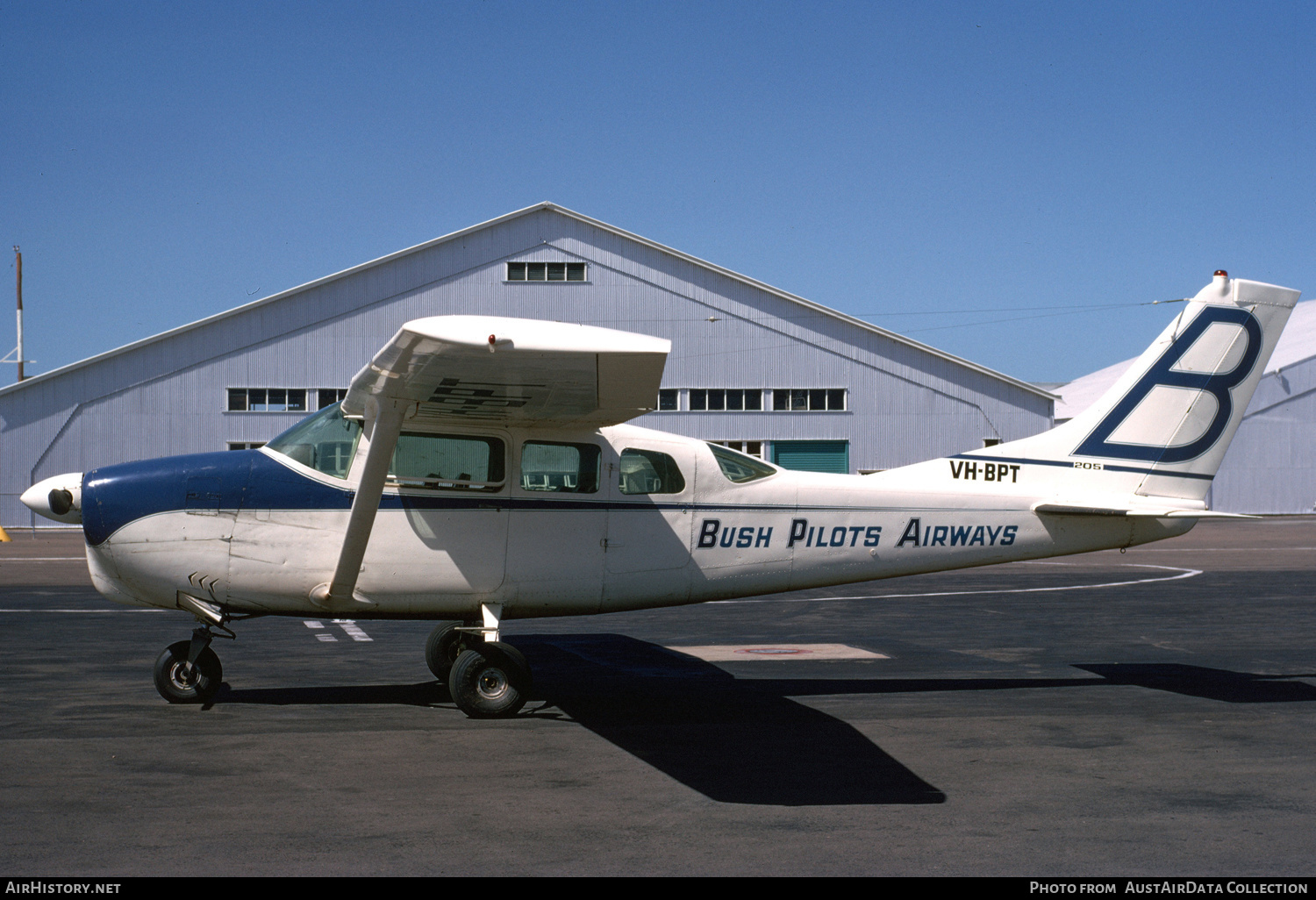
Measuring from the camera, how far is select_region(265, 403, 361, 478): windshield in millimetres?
8984

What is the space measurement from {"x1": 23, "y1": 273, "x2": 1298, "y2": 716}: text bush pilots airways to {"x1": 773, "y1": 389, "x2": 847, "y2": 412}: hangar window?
31974 mm

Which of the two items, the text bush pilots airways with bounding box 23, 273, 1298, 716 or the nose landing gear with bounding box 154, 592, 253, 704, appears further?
the nose landing gear with bounding box 154, 592, 253, 704

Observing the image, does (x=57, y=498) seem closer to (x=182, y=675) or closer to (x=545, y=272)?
(x=182, y=675)

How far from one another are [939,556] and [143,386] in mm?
36071

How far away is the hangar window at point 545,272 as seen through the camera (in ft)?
134

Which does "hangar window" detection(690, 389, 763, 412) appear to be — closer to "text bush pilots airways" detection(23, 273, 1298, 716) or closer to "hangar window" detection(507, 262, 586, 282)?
"hangar window" detection(507, 262, 586, 282)

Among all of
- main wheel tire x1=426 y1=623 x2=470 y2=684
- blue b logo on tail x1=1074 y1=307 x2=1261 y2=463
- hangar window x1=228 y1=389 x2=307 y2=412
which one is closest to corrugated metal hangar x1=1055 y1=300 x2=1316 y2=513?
hangar window x1=228 y1=389 x2=307 y2=412

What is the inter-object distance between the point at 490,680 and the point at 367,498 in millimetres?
1737

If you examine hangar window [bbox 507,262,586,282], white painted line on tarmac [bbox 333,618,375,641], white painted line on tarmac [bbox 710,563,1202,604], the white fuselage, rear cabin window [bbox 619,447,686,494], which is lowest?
white painted line on tarmac [bbox 710,563,1202,604]

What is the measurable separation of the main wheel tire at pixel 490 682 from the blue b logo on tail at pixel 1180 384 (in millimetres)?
5450

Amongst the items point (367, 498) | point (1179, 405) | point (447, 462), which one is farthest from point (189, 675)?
point (1179, 405)

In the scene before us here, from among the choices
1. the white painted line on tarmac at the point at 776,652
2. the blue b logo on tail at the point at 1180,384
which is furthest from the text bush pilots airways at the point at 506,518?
the white painted line on tarmac at the point at 776,652

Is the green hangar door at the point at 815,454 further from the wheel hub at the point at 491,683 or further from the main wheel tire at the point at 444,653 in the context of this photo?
the wheel hub at the point at 491,683

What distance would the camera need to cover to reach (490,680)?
28.9ft
